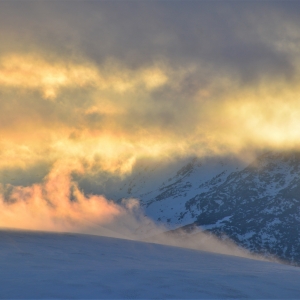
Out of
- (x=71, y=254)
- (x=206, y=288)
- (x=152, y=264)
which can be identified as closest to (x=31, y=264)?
(x=71, y=254)

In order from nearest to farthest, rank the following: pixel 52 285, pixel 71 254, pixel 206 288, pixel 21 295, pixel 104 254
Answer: pixel 21 295
pixel 52 285
pixel 206 288
pixel 71 254
pixel 104 254

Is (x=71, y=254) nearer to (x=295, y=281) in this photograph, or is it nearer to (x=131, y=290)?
(x=131, y=290)

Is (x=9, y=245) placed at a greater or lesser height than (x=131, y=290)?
greater

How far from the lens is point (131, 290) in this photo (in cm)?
2566

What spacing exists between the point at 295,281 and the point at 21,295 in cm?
1978

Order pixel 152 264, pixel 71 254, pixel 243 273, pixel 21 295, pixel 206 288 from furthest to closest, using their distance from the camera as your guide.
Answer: pixel 71 254, pixel 152 264, pixel 243 273, pixel 206 288, pixel 21 295

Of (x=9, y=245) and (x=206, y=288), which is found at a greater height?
(x=9, y=245)

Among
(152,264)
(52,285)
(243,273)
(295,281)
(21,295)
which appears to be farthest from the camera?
(152,264)

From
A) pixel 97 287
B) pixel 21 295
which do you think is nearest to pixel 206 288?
pixel 97 287

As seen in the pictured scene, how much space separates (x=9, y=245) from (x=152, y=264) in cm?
1433

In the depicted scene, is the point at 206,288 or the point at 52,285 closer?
the point at 52,285

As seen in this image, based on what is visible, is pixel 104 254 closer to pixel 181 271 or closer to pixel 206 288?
pixel 181 271

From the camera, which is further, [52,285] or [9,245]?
[9,245]

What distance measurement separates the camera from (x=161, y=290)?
2614 cm
